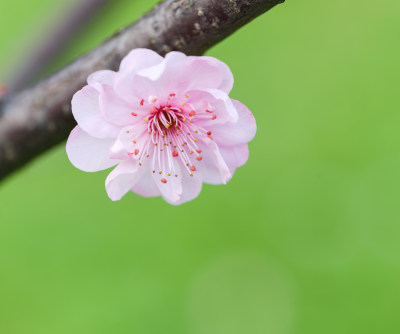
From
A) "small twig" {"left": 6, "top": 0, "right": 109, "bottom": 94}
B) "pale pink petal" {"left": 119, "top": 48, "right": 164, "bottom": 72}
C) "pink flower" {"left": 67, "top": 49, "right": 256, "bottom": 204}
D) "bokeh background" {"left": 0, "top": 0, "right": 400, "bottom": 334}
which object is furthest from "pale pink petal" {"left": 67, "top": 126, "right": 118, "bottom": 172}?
"bokeh background" {"left": 0, "top": 0, "right": 400, "bottom": 334}

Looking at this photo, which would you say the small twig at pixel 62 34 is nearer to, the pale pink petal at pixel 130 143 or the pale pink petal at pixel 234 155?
the pale pink petal at pixel 130 143

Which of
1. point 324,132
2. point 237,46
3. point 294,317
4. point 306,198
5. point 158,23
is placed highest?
point 237,46

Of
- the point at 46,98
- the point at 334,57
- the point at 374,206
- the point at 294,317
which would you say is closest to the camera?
the point at 46,98

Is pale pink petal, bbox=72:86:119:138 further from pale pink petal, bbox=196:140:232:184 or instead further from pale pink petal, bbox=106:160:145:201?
pale pink petal, bbox=196:140:232:184

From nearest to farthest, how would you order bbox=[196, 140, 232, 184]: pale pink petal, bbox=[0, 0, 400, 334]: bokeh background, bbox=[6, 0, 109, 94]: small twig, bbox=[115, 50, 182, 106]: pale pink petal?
bbox=[115, 50, 182, 106]: pale pink petal < bbox=[196, 140, 232, 184]: pale pink petal < bbox=[6, 0, 109, 94]: small twig < bbox=[0, 0, 400, 334]: bokeh background

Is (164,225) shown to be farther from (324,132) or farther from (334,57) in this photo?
(334,57)

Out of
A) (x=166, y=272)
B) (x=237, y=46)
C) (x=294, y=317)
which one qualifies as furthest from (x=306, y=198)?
(x=237, y=46)

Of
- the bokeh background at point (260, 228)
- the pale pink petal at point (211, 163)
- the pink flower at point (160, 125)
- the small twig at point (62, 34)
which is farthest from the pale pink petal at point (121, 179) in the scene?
the bokeh background at point (260, 228)

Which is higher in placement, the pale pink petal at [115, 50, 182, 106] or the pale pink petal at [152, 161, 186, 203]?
the pale pink petal at [115, 50, 182, 106]
